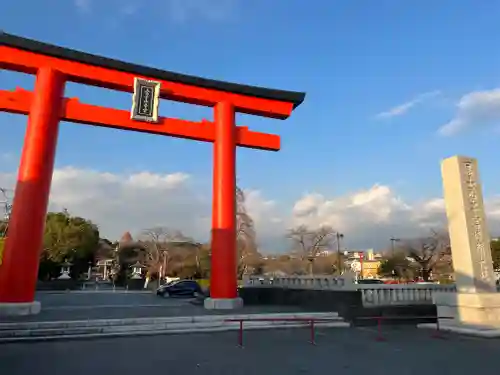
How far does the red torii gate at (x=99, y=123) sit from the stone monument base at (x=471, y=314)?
7091mm

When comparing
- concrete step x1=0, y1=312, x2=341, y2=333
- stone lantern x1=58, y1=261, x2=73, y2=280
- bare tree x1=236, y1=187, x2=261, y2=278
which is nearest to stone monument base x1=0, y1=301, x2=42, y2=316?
concrete step x1=0, y1=312, x2=341, y2=333

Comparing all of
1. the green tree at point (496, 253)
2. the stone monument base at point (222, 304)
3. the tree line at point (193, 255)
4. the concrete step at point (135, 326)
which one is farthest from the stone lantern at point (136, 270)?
the green tree at point (496, 253)

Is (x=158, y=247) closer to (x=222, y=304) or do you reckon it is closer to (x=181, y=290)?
(x=181, y=290)

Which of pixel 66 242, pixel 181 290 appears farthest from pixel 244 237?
pixel 66 242

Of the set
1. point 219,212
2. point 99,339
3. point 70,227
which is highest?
point 70,227

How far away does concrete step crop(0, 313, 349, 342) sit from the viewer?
8.92 meters

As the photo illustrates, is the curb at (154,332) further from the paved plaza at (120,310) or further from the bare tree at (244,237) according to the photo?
the bare tree at (244,237)

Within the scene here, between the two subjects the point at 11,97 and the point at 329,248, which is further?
the point at 329,248

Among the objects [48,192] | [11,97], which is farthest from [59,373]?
[11,97]

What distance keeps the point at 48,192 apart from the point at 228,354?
9117 millimetres

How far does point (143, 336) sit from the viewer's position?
31.0ft

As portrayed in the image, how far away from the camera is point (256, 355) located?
7059mm

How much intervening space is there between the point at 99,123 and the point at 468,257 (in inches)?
Answer: 510

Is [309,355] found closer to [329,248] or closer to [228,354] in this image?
[228,354]
